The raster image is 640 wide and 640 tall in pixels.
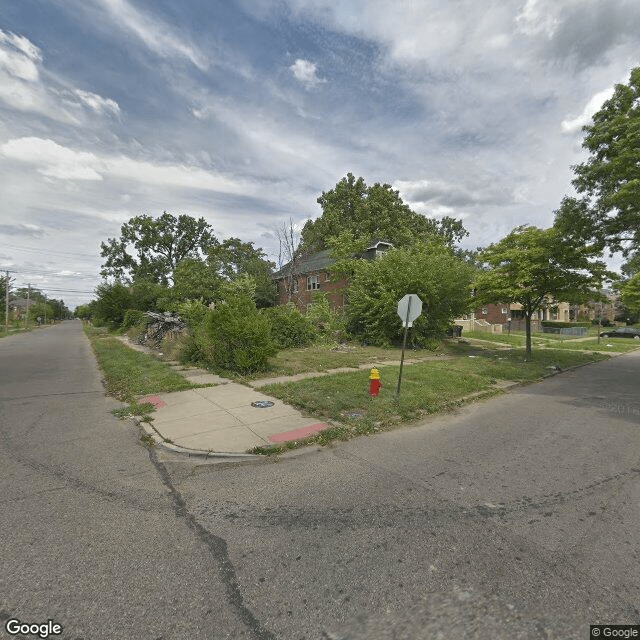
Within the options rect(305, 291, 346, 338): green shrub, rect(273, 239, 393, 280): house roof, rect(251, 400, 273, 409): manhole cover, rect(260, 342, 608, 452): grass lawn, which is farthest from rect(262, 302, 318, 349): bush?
rect(273, 239, 393, 280): house roof

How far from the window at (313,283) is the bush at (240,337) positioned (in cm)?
2432

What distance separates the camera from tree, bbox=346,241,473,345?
1733 cm

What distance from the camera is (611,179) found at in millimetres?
9227

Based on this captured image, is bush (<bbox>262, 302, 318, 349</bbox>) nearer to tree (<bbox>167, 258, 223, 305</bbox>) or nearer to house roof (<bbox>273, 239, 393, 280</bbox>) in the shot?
tree (<bbox>167, 258, 223, 305</bbox>)

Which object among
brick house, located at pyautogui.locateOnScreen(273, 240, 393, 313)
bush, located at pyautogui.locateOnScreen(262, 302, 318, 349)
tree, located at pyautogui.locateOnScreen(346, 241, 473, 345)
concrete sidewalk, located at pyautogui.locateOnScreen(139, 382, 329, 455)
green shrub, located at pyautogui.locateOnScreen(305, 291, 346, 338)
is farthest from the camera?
brick house, located at pyautogui.locateOnScreen(273, 240, 393, 313)

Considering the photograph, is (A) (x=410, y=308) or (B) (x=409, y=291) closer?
(A) (x=410, y=308)

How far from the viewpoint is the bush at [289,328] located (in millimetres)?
16281

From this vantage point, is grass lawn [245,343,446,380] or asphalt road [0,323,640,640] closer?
asphalt road [0,323,640,640]

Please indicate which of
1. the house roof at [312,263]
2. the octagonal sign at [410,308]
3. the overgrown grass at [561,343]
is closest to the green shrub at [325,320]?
the octagonal sign at [410,308]

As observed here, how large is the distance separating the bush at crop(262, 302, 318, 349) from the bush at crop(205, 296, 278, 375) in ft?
17.9

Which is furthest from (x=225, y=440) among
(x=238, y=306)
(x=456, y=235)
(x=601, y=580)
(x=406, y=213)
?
(x=456, y=235)

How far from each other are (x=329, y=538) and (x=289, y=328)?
13745 mm

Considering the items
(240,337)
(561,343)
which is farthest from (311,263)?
(240,337)

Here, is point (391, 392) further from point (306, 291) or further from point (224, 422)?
point (306, 291)
